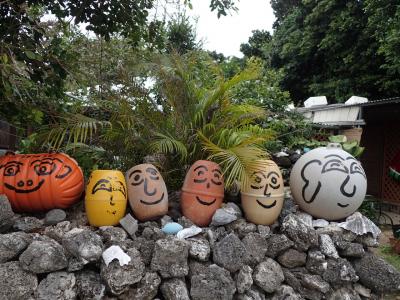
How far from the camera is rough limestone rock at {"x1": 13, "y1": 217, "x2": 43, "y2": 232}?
2.82 m

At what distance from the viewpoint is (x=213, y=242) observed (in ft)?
9.62

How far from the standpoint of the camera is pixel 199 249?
2805mm

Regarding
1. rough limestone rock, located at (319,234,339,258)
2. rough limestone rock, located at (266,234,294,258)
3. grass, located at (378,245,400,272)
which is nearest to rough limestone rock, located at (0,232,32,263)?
rough limestone rock, located at (266,234,294,258)

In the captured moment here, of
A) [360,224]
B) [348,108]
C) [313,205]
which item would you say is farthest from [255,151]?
[348,108]

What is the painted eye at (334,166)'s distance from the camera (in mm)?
3340

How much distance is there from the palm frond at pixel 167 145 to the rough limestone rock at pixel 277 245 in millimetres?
1127

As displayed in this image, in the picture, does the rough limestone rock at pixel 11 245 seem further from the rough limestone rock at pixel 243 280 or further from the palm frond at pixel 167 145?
the rough limestone rock at pixel 243 280

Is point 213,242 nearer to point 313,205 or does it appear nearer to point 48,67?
point 313,205

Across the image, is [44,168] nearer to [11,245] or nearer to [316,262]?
[11,245]

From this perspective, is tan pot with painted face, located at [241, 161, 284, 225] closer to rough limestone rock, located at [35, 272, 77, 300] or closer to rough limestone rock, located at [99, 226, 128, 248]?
rough limestone rock, located at [99, 226, 128, 248]

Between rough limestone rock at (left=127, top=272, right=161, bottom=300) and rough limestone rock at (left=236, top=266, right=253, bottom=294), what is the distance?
63 centimetres

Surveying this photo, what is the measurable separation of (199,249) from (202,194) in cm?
50

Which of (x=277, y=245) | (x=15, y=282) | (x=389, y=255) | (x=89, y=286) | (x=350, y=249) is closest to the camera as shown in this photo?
(x=15, y=282)

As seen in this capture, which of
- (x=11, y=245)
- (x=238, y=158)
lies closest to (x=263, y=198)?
(x=238, y=158)
